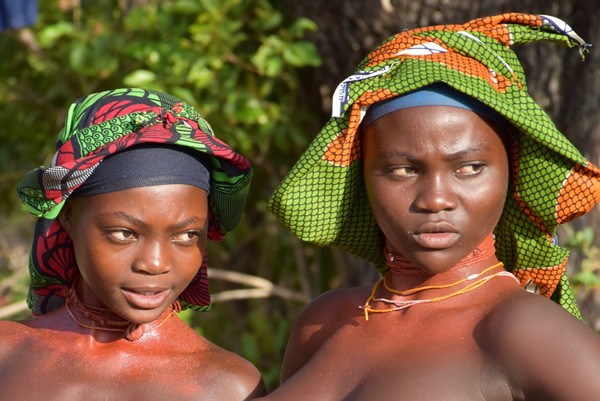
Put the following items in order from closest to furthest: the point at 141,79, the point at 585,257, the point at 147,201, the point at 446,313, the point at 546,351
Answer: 1. the point at 546,351
2. the point at 446,313
3. the point at 147,201
4. the point at 585,257
5. the point at 141,79

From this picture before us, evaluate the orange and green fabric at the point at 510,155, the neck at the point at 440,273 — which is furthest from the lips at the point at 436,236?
the orange and green fabric at the point at 510,155

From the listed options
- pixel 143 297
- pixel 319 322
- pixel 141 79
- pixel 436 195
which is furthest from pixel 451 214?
pixel 141 79

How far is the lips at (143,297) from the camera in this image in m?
2.96

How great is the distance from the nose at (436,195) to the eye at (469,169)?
38 mm

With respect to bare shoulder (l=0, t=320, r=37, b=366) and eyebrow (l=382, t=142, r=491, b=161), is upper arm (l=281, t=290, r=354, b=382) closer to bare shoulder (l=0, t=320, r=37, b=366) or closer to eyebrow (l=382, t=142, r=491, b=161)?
eyebrow (l=382, t=142, r=491, b=161)

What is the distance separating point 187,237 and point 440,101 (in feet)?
2.54

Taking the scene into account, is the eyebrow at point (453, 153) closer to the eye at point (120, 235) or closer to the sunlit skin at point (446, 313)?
the sunlit skin at point (446, 313)

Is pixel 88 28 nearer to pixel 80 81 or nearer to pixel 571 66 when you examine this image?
pixel 80 81

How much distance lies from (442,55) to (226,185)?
714mm

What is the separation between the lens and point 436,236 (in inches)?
108

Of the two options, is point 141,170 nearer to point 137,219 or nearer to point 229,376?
point 137,219

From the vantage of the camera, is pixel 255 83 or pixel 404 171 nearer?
pixel 404 171

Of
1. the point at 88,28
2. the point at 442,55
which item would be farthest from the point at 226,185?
the point at 88,28

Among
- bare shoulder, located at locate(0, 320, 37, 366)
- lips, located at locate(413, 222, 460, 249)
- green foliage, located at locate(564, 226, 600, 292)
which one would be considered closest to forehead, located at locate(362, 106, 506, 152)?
lips, located at locate(413, 222, 460, 249)
